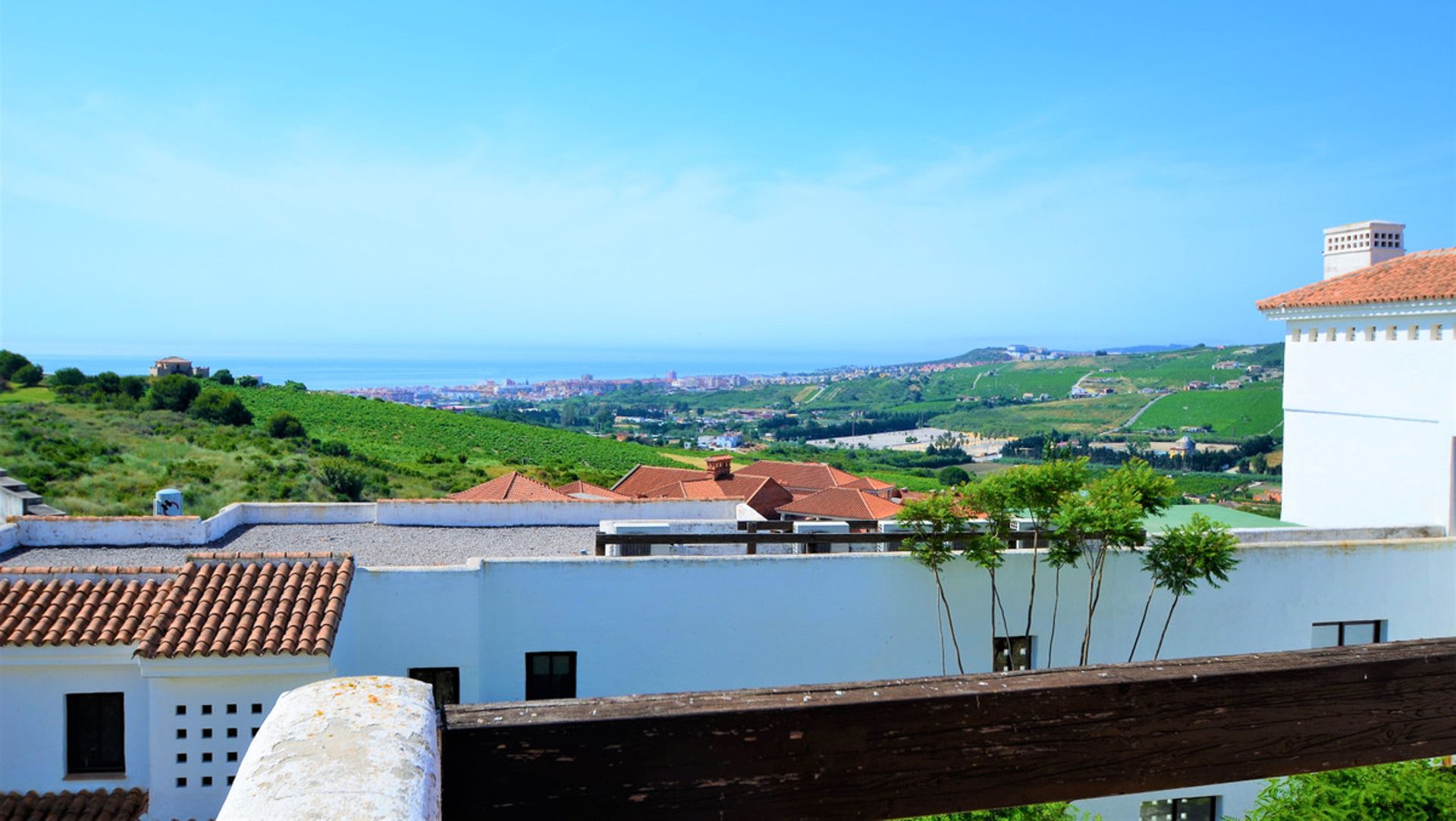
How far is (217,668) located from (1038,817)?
24.1 feet

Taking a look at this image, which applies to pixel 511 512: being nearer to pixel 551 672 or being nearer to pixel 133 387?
pixel 551 672

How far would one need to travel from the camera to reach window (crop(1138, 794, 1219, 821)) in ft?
35.9

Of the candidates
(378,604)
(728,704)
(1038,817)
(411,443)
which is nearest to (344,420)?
(411,443)

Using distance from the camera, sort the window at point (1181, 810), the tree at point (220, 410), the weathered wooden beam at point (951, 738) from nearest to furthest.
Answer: the weathered wooden beam at point (951, 738)
the window at point (1181, 810)
the tree at point (220, 410)

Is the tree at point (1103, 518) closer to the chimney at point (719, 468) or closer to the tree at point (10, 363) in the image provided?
the chimney at point (719, 468)

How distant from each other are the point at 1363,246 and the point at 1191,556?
8658mm

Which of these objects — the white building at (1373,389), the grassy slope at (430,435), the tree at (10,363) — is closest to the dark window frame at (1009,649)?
the white building at (1373,389)

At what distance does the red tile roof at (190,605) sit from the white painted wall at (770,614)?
0.53 m

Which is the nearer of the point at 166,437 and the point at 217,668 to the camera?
the point at 217,668

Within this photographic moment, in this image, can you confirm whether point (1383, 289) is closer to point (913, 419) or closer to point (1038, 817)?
point (1038, 817)

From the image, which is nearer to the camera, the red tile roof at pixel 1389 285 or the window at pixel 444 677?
the window at pixel 444 677

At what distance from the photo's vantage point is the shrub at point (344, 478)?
125 ft

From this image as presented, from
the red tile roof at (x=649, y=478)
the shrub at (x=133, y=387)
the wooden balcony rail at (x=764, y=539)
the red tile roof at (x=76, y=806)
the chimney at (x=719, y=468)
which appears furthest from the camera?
the shrub at (x=133, y=387)

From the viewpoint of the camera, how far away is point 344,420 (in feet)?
227
